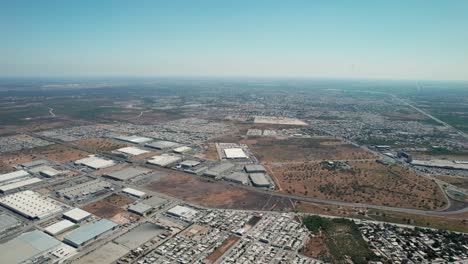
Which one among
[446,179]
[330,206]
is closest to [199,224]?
[330,206]

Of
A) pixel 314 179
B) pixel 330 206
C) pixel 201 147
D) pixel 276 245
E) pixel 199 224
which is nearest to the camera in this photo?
pixel 276 245

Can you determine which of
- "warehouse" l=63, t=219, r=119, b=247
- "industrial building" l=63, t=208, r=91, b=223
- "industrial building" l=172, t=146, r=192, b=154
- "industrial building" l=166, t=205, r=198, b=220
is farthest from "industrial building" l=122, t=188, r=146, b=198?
"industrial building" l=172, t=146, r=192, b=154

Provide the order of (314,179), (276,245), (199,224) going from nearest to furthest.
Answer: (276,245), (199,224), (314,179)

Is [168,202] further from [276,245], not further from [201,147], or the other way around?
[201,147]

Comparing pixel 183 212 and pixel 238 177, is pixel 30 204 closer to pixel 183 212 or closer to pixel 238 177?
pixel 183 212

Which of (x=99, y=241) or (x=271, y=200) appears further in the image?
(x=271, y=200)
